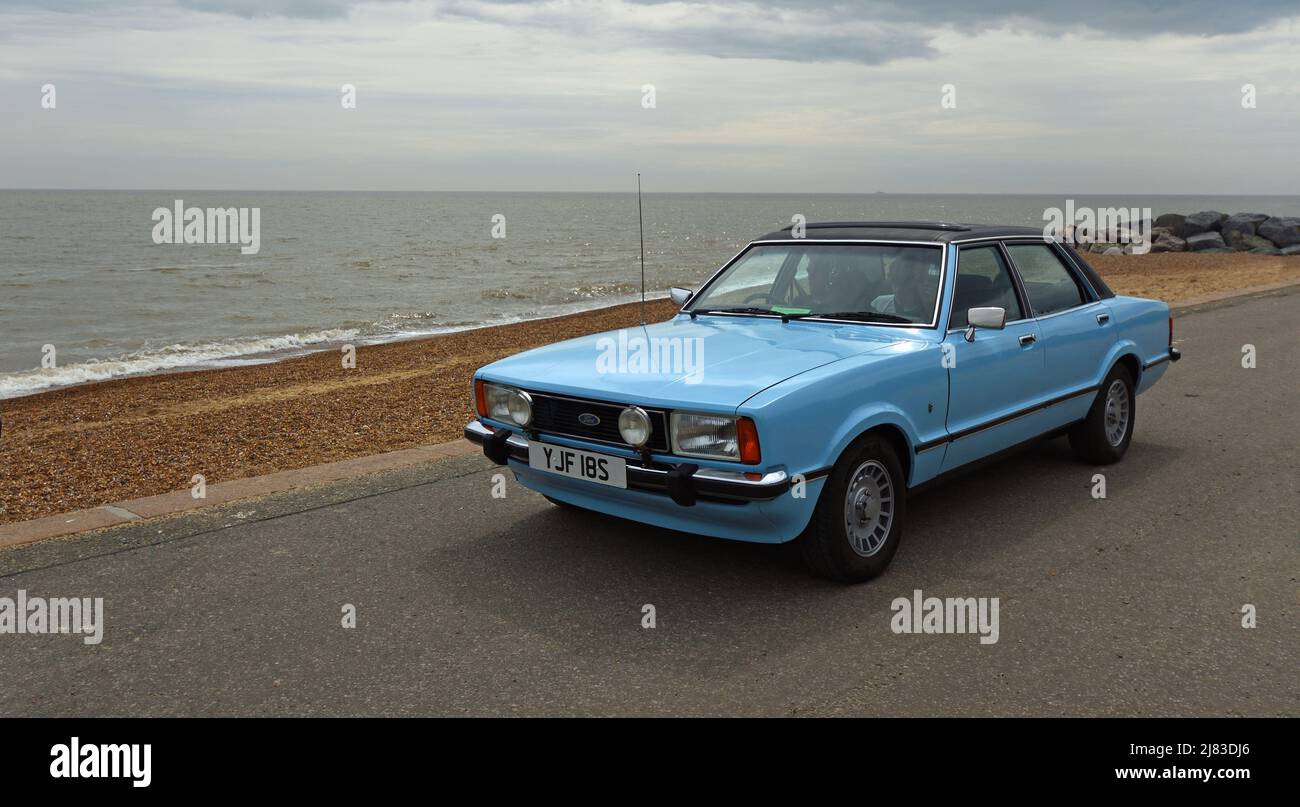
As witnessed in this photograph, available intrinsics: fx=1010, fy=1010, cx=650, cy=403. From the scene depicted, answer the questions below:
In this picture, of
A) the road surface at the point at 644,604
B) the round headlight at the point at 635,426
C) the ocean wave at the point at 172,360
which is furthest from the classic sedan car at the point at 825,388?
the ocean wave at the point at 172,360

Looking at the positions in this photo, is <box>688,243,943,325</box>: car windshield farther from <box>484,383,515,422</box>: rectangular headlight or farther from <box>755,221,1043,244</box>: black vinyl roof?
<box>484,383,515,422</box>: rectangular headlight

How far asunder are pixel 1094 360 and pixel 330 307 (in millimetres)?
21086

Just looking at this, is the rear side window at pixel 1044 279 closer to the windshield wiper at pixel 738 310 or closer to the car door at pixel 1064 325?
the car door at pixel 1064 325


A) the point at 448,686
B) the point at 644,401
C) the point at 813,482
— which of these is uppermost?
the point at 644,401

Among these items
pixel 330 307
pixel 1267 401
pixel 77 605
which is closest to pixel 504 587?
pixel 77 605

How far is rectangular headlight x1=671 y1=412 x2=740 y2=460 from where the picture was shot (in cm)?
394

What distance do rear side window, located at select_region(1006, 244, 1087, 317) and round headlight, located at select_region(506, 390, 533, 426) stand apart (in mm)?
2862

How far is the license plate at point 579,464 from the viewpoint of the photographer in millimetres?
4219

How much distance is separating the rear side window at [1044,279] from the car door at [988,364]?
194mm

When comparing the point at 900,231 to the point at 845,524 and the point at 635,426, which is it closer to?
the point at 845,524

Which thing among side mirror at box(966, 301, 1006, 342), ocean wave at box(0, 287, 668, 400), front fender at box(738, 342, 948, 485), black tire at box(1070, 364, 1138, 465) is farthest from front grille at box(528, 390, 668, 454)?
ocean wave at box(0, 287, 668, 400)

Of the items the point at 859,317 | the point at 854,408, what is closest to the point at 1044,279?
the point at 859,317

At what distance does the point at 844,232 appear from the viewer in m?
5.60

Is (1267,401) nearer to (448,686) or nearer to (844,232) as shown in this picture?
(844,232)
